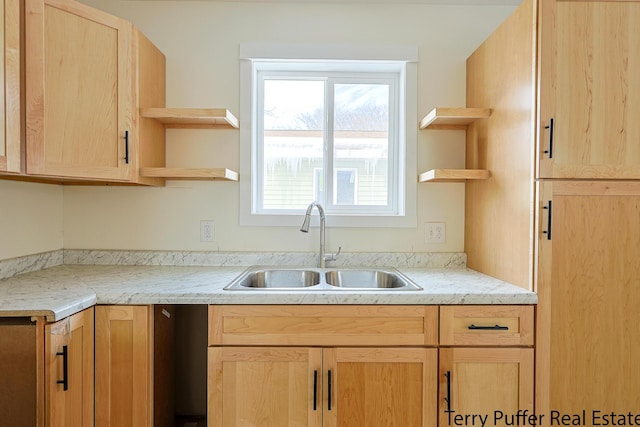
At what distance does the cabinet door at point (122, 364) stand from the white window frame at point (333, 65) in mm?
793

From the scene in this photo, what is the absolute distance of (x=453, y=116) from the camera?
1.75 m

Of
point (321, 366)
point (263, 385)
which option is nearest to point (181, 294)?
point (263, 385)

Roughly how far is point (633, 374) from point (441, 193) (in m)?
1.12

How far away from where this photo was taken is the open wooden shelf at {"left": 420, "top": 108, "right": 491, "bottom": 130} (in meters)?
1.74

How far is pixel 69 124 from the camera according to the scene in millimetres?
1518

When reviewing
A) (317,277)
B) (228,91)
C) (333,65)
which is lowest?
(317,277)

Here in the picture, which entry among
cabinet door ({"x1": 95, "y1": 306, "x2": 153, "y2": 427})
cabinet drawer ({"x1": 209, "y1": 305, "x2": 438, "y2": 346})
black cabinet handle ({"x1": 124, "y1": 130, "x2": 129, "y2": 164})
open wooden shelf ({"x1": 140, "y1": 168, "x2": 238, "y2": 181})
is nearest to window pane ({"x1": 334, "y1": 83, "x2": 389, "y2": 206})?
open wooden shelf ({"x1": 140, "y1": 168, "x2": 238, "y2": 181})

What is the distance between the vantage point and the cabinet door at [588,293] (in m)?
1.43

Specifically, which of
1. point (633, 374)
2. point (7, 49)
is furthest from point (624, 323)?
point (7, 49)

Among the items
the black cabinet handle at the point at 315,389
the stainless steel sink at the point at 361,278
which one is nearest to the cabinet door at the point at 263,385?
the black cabinet handle at the point at 315,389

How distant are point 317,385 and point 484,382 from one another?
2.13 ft

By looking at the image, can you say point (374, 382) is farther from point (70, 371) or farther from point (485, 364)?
point (70, 371)

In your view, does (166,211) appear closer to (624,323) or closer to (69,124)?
(69,124)

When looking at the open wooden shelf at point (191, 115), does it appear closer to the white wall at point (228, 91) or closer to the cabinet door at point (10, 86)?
the white wall at point (228, 91)
